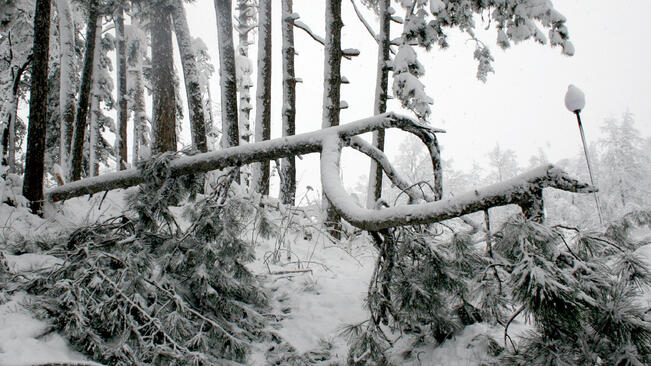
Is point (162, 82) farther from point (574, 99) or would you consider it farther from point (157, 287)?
point (574, 99)

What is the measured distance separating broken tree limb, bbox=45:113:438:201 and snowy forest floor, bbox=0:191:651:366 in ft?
1.66

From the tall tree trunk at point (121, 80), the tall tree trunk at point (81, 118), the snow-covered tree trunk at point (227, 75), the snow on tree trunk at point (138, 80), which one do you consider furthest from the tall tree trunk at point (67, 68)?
the snow on tree trunk at point (138, 80)

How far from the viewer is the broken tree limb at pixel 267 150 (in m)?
3.32

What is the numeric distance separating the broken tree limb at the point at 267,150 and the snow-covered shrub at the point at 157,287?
223mm

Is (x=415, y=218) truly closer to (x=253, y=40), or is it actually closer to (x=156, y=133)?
(x=156, y=133)

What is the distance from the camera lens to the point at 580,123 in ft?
12.4

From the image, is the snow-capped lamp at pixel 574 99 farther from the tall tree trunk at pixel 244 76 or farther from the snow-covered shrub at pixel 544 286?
the tall tree trunk at pixel 244 76

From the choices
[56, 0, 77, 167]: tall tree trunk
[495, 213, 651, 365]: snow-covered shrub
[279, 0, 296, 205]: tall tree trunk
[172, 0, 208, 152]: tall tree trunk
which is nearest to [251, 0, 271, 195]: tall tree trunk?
[279, 0, 296, 205]: tall tree trunk

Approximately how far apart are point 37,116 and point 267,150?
12.2 feet

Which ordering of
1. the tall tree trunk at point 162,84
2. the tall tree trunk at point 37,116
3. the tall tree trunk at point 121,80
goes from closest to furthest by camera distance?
1. the tall tree trunk at point 37,116
2. the tall tree trunk at point 162,84
3. the tall tree trunk at point 121,80

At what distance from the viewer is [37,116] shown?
494cm

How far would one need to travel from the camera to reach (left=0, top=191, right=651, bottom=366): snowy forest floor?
2.62m

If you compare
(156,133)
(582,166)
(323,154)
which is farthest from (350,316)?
(582,166)

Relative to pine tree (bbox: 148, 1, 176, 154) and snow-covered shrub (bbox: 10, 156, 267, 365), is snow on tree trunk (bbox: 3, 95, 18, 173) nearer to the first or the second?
pine tree (bbox: 148, 1, 176, 154)
